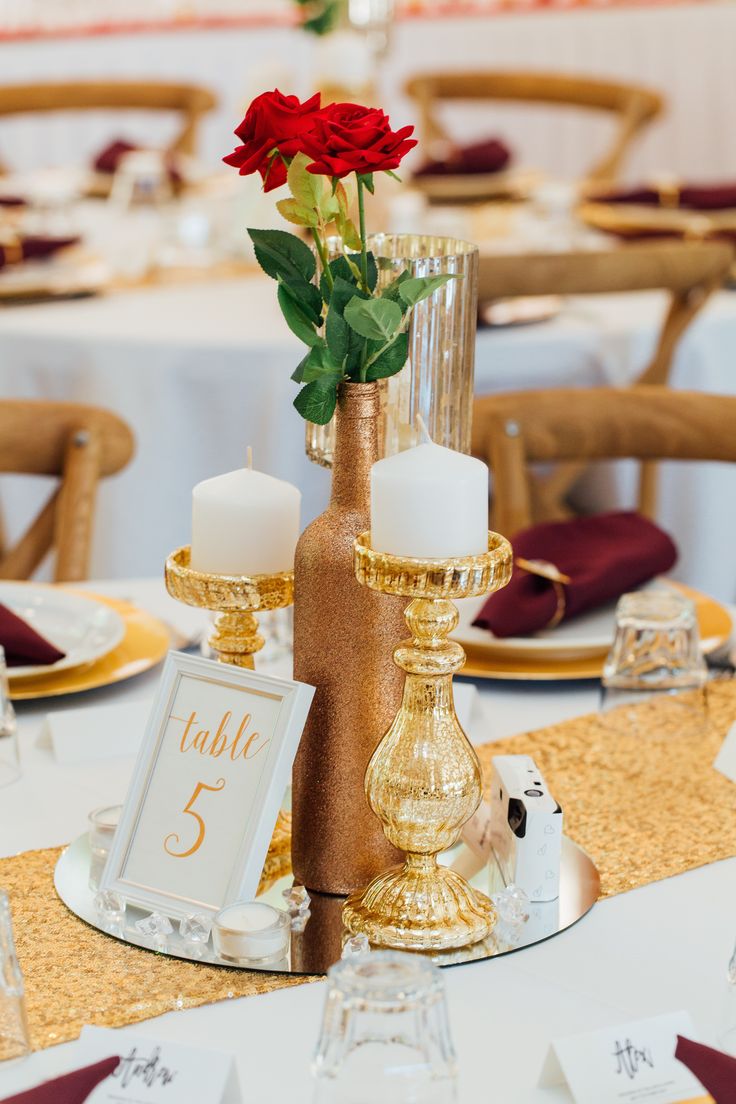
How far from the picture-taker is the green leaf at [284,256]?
0.80 metres

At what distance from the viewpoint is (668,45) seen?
4895 millimetres

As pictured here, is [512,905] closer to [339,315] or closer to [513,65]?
[339,315]

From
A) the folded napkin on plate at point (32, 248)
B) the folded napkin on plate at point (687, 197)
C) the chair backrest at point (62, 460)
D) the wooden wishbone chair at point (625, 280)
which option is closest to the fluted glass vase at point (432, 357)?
the chair backrest at point (62, 460)

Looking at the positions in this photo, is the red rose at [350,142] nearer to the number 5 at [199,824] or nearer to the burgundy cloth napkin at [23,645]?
the number 5 at [199,824]

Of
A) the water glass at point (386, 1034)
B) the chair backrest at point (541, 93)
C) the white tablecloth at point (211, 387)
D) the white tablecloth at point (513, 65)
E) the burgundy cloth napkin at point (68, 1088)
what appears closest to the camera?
the water glass at point (386, 1034)

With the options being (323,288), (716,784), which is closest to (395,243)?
(323,288)

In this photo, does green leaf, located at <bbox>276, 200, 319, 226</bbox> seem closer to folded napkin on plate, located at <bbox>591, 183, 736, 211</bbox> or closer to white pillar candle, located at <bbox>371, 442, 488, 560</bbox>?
white pillar candle, located at <bbox>371, 442, 488, 560</bbox>

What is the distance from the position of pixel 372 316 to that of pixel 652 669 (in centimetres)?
52

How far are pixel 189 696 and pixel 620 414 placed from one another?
42.9 inches

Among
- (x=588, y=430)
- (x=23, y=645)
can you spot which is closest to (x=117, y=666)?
(x=23, y=645)

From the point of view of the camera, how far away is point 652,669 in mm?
1188

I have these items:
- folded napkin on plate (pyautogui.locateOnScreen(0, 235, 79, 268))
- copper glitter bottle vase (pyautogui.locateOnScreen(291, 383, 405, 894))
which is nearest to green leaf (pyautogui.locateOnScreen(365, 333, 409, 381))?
copper glitter bottle vase (pyautogui.locateOnScreen(291, 383, 405, 894))

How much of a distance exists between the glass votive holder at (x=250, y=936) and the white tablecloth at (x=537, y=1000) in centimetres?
3

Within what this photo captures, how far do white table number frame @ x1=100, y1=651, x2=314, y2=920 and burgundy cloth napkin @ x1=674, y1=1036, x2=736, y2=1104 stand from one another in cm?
24
